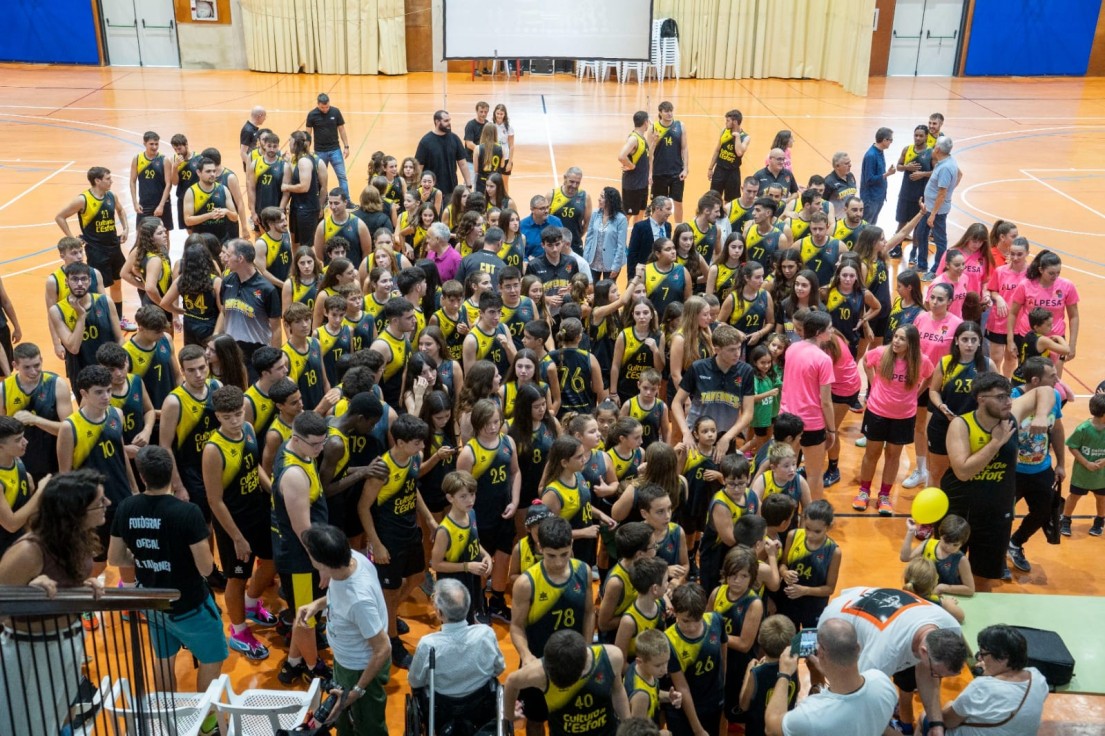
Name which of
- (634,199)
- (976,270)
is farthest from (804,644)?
(634,199)

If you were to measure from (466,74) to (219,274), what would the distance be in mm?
21579

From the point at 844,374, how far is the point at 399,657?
4.35 metres

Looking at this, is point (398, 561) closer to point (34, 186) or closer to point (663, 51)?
point (34, 186)

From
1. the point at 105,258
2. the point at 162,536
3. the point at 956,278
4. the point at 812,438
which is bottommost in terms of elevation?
the point at 812,438

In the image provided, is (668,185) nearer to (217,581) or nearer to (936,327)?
(936,327)

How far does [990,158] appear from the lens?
20.3 metres

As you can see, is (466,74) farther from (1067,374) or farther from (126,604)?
(126,604)

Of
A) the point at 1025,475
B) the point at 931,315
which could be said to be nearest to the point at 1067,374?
the point at 931,315

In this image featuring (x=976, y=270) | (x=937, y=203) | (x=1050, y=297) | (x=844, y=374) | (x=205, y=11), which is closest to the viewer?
(x=844, y=374)

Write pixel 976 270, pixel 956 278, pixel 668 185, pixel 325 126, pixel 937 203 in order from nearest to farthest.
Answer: pixel 956 278 < pixel 976 270 < pixel 937 203 < pixel 668 185 < pixel 325 126

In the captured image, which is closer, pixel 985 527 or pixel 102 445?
pixel 102 445

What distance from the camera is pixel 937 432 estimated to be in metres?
7.81

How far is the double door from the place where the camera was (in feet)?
94.8

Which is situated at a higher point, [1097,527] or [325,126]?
[325,126]
